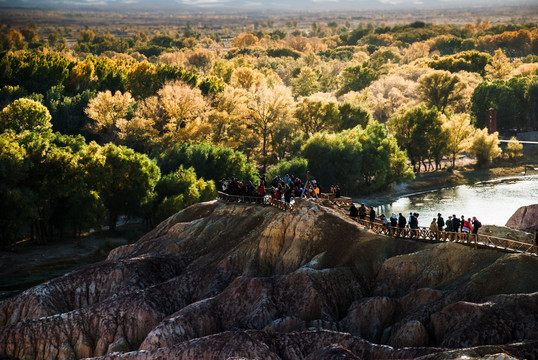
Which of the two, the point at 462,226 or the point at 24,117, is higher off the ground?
the point at 462,226

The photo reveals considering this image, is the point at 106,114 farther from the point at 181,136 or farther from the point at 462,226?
the point at 462,226

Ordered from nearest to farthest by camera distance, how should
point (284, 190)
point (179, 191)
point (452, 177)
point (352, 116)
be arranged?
point (284, 190)
point (179, 191)
point (452, 177)
point (352, 116)

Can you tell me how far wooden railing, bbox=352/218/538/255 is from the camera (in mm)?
58312

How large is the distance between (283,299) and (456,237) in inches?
492

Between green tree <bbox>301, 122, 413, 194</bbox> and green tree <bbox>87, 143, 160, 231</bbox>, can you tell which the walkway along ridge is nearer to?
green tree <bbox>87, 143, 160, 231</bbox>

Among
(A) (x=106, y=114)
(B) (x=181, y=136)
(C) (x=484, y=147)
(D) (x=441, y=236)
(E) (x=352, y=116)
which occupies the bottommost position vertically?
(C) (x=484, y=147)

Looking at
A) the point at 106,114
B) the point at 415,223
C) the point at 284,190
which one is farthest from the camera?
the point at 106,114

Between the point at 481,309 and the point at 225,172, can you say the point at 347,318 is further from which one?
the point at 225,172

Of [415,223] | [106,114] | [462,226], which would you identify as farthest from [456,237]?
[106,114]

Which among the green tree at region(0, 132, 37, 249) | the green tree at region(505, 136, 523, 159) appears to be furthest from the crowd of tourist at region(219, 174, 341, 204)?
the green tree at region(505, 136, 523, 159)

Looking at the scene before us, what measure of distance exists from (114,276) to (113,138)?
6528 cm

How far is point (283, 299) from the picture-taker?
60.7 metres

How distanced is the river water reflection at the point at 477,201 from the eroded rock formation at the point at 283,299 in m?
41.7

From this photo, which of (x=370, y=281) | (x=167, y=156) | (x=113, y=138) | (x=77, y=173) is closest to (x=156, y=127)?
(x=113, y=138)
